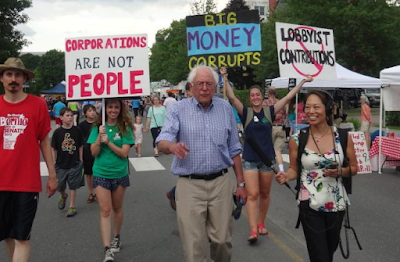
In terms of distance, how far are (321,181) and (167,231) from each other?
2.76 m

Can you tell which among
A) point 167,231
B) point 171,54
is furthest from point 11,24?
point 171,54

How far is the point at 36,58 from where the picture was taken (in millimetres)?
103938

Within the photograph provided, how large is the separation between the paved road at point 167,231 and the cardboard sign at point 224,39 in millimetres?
2394

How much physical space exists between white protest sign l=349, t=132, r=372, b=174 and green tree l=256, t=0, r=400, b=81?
21442mm

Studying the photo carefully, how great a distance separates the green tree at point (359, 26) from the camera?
29328 millimetres

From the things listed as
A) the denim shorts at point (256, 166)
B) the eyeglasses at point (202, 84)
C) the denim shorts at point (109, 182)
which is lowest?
the denim shorts at point (109, 182)

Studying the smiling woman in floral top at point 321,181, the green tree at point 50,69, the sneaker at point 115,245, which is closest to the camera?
the smiling woman in floral top at point 321,181

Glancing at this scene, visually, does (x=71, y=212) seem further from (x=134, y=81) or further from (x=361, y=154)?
(x=361, y=154)

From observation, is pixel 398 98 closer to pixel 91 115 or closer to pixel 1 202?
pixel 91 115

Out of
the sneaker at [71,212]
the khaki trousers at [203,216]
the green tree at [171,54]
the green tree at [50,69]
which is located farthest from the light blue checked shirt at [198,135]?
the green tree at [50,69]

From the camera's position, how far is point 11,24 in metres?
33.4

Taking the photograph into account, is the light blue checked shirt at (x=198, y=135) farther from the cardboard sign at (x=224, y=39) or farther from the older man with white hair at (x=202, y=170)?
the cardboard sign at (x=224, y=39)

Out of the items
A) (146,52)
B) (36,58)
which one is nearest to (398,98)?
(146,52)

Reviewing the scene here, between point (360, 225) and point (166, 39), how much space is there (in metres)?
74.4
